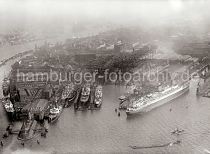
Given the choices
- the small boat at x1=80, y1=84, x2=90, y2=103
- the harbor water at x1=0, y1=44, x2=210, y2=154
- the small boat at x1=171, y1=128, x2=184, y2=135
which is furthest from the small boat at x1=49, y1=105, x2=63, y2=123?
the small boat at x1=171, y1=128, x2=184, y2=135

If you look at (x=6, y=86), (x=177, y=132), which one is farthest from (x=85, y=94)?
(x=177, y=132)

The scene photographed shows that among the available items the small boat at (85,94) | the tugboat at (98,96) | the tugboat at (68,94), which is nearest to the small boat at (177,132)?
the tugboat at (98,96)

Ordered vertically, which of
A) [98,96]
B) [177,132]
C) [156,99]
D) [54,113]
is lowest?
[177,132]

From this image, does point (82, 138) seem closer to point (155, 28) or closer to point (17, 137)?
point (17, 137)

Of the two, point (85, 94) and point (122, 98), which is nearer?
point (122, 98)

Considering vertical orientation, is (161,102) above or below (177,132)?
above

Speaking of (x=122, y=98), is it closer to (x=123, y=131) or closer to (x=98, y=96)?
(x=98, y=96)

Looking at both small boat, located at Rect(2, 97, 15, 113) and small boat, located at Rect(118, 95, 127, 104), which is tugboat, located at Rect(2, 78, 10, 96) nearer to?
small boat, located at Rect(2, 97, 15, 113)
